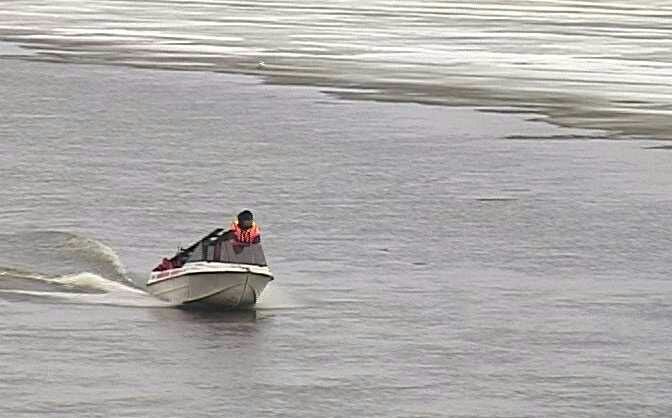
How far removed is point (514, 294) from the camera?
35500 mm

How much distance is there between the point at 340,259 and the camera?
3853cm

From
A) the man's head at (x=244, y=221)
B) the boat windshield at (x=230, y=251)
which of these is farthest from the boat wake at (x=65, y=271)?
the man's head at (x=244, y=221)

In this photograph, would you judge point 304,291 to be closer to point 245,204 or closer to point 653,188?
point 245,204

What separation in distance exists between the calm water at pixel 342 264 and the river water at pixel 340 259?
0.24 ft

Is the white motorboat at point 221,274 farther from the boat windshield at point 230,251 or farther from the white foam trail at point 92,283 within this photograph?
the white foam trail at point 92,283

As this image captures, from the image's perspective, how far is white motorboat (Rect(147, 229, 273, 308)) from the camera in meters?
32.9

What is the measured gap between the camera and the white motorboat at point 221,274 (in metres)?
32.9

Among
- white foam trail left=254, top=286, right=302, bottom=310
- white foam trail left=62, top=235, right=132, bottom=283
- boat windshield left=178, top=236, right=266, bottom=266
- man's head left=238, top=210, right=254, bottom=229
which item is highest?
white foam trail left=62, top=235, right=132, bottom=283

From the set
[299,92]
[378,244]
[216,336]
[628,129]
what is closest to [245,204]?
[378,244]

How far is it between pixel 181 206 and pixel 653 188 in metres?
11.5

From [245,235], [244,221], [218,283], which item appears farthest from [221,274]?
[244,221]

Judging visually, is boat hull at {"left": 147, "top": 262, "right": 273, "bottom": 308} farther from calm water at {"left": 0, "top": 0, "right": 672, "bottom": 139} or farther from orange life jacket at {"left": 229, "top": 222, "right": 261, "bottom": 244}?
calm water at {"left": 0, "top": 0, "right": 672, "bottom": 139}

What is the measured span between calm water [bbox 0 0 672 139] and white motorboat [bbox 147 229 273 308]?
27131 mm

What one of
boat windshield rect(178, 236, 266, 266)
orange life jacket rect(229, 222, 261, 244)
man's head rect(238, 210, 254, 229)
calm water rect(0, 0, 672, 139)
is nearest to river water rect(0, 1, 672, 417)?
boat windshield rect(178, 236, 266, 266)
